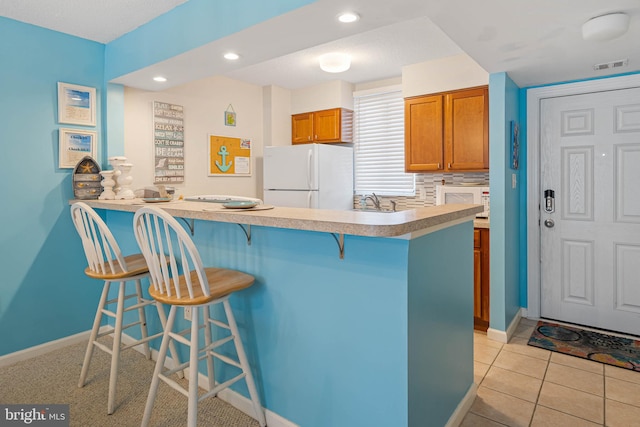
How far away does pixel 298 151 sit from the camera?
408cm

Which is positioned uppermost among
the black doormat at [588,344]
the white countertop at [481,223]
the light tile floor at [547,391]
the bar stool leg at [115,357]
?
the white countertop at [481,223]

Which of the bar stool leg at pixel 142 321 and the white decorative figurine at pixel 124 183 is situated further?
the white decorative figurine at pixel 124 183

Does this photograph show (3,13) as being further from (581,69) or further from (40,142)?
(581,69)

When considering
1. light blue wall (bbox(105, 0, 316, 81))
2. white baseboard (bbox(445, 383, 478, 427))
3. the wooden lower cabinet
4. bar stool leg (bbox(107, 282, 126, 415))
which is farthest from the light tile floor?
light blue wall (bbox(105, 0, 316, 81))

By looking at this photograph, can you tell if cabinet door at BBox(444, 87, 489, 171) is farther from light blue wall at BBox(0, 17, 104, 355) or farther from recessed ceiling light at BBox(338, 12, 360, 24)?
light blue wall at BBox(0, 17, 104, 355)

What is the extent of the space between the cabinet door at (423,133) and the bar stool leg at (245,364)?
2.53 m

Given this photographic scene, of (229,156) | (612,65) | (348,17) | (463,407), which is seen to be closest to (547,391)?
(463,407)

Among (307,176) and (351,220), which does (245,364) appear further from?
(307,176)

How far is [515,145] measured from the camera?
3.14 m

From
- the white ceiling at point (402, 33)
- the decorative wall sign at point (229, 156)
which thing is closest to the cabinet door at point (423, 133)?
the white ceiling at point (402, 33)

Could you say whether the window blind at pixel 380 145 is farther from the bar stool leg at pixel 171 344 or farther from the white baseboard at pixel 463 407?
the bar stool leg at pixel 171 344

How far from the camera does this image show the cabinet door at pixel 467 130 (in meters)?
3.34

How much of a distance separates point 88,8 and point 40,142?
1.01 meters

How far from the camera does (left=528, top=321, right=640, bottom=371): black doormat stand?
8.67ft
